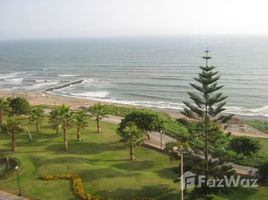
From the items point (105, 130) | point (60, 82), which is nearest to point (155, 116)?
point (105, 130)

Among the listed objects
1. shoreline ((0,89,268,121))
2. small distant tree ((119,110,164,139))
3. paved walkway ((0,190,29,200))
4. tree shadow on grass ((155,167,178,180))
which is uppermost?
small distant tree ((119,110,164,139))

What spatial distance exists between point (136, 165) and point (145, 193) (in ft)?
18.8

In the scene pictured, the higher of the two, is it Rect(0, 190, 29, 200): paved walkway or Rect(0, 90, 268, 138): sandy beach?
Rect(0, 190, 29, 200): paved walkway

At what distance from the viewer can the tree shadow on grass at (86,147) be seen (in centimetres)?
3519

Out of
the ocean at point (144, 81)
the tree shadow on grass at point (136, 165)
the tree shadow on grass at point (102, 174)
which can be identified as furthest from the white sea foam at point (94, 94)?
the tree shadow on grass at point (102, 174)

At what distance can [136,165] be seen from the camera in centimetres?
3114

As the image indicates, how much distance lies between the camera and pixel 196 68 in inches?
4510

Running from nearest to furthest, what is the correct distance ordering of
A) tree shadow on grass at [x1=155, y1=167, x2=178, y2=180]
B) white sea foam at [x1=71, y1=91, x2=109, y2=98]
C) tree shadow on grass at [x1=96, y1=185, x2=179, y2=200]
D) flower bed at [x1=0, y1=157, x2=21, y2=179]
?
tree shadow on grass at [x1=96, y1=185, x2=179, y2=200] < tree shadow on grass at [x1=155, y1=167, x2=178, y2=180] < flower bed at [x1=0, y1=157, x2=21, y2=179] < white sea foam at [x1=71, y1=91, x2=109, y2=98]

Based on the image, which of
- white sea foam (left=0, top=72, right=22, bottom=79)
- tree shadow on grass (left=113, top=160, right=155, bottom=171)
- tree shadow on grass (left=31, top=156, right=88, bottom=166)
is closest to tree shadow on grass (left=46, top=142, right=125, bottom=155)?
tree shadow on grass (left=31, top=156, right=88, bottom=166)

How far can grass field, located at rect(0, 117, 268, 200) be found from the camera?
1019 inches

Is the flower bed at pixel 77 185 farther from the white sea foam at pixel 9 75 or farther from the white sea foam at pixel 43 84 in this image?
the white sea foam at pixel 9 75

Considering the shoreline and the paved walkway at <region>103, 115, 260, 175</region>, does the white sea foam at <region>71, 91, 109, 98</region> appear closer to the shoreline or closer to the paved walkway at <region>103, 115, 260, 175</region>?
the shoreline

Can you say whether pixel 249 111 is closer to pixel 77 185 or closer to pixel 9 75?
pixel 77 185

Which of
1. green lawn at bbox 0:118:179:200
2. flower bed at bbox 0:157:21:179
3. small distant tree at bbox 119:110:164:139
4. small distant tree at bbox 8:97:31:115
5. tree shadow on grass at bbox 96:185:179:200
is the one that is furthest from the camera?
small distant tree at bbox 8:97:31:115
